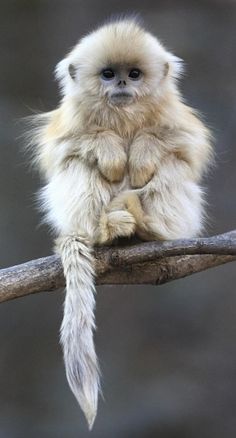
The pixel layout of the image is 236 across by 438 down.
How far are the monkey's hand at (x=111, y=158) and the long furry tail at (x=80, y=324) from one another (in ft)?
1.00

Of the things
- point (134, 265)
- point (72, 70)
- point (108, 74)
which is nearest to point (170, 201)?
point (134, 265)

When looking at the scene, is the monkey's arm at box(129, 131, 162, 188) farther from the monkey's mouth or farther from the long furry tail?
the long furry tail

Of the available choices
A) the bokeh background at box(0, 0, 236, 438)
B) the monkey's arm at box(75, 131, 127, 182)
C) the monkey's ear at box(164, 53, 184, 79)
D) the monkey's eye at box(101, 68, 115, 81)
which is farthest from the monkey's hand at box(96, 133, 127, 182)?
the bokeh background at box(0, 0, 236, 438)

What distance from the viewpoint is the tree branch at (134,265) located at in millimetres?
3092

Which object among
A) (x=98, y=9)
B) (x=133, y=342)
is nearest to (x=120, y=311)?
(x=133, y=342)

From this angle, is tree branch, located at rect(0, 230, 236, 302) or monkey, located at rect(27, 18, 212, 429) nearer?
tree branch, located at rect(0, 230, 236, 302)

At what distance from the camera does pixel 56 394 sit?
18.5ft

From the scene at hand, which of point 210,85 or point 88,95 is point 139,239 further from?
point 210,85

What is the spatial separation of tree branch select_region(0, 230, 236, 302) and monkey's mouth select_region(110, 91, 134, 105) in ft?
2.04

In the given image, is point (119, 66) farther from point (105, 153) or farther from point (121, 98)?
point (105, 153)

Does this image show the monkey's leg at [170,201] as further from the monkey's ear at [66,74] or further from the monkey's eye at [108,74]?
the monkey's ear at [66,74]

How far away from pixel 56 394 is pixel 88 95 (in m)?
2.76

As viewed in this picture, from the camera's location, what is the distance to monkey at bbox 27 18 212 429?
3.44 meters

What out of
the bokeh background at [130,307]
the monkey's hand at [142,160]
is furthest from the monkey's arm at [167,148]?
the bokeh background at [130,307]
